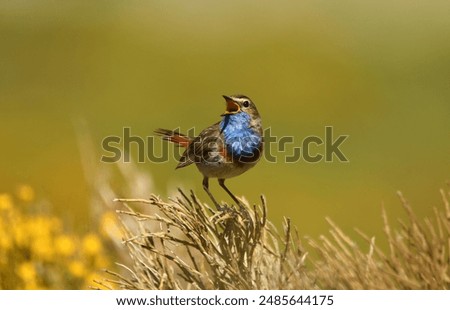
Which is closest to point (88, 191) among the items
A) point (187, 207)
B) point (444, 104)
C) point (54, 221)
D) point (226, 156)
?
point (54, 221)

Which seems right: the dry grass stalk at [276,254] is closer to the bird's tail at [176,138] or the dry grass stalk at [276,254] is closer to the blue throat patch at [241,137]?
the blue throat patch at [241,137]

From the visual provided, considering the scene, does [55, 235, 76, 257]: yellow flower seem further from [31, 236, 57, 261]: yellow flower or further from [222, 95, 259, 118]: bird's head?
[222, 95, 259, 118]: bird's head

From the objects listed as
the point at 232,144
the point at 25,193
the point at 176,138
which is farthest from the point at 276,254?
the point at 25,193

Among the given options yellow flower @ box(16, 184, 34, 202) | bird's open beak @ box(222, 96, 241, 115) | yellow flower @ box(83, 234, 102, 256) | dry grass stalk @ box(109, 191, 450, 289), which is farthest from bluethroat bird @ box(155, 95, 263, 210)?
yellow flower @ box(16, 184, 34, 202)

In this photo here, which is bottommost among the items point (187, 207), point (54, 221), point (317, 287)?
point (54, 221)

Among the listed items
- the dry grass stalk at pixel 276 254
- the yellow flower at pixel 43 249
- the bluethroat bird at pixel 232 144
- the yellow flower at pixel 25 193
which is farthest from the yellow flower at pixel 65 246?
the dry grass stalk at pixel 276 254

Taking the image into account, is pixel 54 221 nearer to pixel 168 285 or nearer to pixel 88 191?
pixel 88 191
